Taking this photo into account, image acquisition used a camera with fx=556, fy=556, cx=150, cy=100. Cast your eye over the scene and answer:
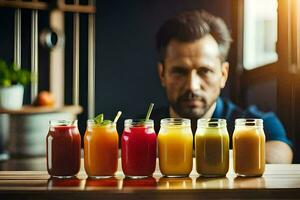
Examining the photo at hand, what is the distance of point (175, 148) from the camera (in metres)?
1.54

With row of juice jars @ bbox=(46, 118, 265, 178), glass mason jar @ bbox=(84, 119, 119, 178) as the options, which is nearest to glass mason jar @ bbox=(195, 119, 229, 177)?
row of juice jars @ bbox=(46, 118, 265, 178)

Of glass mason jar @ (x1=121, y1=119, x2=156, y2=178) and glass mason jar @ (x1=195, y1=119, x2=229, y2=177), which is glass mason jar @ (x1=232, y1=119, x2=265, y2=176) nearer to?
glass mason jar @ (x1=195, y1=119, x2=229, y2=177)

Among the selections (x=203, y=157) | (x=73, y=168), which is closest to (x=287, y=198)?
(x=203, y=157)

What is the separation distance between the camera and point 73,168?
61.5 inches

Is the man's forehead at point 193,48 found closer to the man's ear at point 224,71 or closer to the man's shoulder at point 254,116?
the man's ear at point 224,71

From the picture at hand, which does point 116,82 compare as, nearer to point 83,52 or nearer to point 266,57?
point 83,52

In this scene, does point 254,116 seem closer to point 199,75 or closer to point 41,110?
point 199,75

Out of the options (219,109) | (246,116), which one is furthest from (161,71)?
(246,116)

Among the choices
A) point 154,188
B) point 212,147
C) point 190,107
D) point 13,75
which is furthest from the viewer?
point 190,107

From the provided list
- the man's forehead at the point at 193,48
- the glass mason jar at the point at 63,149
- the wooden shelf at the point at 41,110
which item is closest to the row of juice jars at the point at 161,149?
the glass mason jar at the point at 63,149

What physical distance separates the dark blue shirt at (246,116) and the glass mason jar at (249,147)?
0.90m

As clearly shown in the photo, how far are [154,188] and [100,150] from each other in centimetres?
23

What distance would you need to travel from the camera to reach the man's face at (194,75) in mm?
2465

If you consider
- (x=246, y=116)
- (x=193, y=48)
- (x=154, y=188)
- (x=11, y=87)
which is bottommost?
(x=154, y=188)
